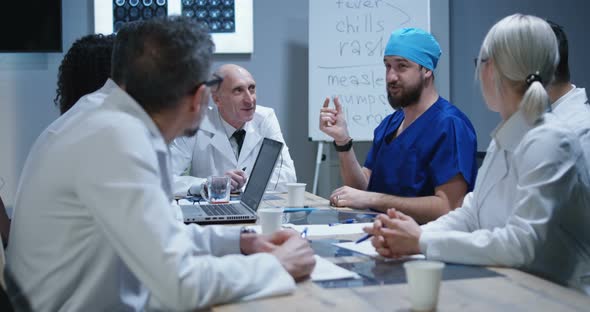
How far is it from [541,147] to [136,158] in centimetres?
93

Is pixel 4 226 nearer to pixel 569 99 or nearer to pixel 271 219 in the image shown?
pixel 271 219

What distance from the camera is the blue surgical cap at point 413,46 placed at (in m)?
2.86

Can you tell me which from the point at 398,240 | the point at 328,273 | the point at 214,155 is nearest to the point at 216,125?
the point at 214,155

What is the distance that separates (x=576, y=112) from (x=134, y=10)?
9.40ft

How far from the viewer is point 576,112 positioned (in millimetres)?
2297

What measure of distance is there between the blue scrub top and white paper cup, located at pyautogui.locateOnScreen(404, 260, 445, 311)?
4.63 ft

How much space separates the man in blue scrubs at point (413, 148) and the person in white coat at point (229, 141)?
51 centimetres

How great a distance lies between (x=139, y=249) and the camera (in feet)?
3.93

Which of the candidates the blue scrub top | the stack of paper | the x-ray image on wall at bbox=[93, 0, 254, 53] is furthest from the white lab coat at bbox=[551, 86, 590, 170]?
the x-ray image on wall at bbox=[93, 0, 254, 53]

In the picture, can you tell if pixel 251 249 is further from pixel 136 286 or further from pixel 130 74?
pixel 130 74

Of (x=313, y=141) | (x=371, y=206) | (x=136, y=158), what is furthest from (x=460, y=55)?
(x=136, y=158)

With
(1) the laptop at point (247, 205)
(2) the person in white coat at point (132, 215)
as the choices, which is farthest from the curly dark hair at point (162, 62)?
(1) the laptop at point (247, 205)

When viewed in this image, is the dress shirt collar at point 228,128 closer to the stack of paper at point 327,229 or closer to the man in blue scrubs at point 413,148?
the man in blue scrubs at point 413,148

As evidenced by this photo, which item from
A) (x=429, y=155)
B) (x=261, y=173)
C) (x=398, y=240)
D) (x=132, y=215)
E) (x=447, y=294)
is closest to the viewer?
(x=132, y=215)
